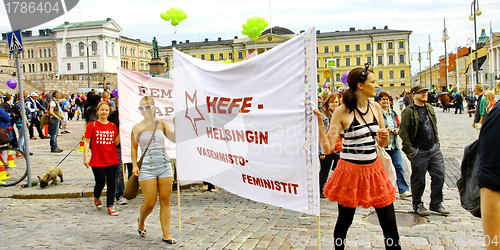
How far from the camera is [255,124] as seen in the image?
160 inches

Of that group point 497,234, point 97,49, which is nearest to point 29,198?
point 497,234

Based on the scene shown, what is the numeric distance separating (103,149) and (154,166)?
1943 millimetres

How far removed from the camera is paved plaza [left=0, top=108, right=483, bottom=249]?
4.78m

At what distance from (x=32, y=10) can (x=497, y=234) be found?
5.37 meters

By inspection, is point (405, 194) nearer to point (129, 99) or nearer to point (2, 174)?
Result: point (129, 99)

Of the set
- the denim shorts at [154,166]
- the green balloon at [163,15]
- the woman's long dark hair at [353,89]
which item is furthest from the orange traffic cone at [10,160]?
the green balloon at [163,15]

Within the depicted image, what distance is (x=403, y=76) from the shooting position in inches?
4264

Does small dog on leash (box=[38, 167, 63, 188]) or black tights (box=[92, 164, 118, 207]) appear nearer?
black tights (box=[92, 164, 118, 207])

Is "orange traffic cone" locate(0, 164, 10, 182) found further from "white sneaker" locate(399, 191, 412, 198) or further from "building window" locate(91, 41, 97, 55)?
"building window" locate(91, 41, 97, 55)

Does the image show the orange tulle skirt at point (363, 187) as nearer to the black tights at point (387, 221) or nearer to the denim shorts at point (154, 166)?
the black tights at point (387, 221)

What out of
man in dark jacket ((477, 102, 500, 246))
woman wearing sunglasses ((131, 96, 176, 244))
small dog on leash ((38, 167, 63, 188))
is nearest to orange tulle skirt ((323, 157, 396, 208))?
man in dark jacket ((477, 102, 500, 246))

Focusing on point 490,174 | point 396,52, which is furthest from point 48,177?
point 396,52

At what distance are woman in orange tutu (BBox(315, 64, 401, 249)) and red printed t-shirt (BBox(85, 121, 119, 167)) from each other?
157 inches

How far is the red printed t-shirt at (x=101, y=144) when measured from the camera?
21.1ft
